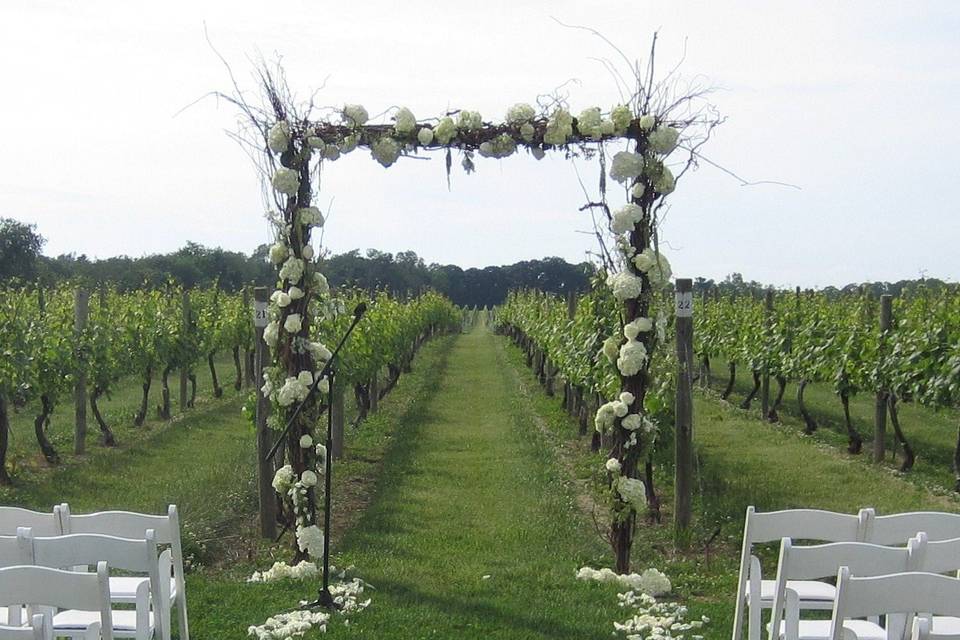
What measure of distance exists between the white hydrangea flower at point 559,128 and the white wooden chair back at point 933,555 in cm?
323

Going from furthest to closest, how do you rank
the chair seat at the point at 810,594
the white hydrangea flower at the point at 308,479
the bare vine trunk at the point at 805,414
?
the bare vine trunk at the point at 805,414 < the white hydrangea flower at the point at 308,479 < the chair seat at the point at 810,594

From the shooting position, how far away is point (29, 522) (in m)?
3.71

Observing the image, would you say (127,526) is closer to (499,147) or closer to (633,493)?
(633,493)

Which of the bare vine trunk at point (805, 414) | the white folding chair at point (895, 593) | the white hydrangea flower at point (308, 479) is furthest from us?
the bare vine trunk at point (805, 414)

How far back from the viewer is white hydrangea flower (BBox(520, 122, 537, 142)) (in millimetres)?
5762

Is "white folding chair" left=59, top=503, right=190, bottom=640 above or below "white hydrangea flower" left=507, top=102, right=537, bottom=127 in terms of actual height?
below

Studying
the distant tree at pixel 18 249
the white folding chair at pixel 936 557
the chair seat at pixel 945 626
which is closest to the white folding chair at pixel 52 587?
the white folding chair at pixel 936 557

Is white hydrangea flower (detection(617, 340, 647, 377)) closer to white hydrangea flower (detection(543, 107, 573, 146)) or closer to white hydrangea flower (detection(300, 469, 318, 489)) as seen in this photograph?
white hydrangea flower (detection(543, 107, 573, 146))

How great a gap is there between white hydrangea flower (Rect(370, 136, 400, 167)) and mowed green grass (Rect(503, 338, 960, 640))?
3025mm

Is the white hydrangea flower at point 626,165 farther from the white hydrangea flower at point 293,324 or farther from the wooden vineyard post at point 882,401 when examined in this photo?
the wooden vineyard post at point 882,401

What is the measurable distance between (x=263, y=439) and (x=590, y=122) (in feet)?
10.2

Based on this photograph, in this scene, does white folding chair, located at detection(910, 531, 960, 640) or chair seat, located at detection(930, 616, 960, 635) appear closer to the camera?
white folding chair, located at detection(910, 531, 960, 640)

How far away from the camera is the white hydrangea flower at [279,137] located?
19.0ft

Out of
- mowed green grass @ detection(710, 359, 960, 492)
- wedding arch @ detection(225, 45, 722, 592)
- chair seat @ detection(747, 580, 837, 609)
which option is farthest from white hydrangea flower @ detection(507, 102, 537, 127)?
mowed green grass @ detection(710, 359, 960, 492)
